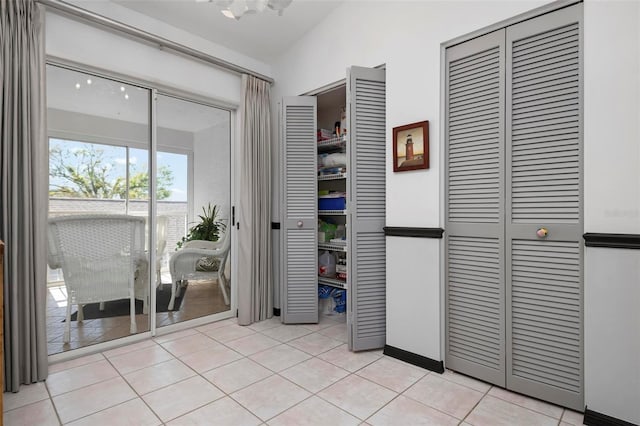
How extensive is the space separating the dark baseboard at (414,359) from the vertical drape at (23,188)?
2.37 m

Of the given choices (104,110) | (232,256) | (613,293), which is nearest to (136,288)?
(232,256)

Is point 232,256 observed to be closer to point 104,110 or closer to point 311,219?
point 311,219

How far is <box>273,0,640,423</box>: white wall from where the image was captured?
5.17 ft

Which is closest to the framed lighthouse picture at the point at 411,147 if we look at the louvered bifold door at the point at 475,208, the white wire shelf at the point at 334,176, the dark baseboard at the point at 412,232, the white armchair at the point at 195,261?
the louvered bifold door at the point at 475,208

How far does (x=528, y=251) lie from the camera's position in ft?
6.34

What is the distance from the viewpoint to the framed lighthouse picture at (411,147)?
2269 millimetres

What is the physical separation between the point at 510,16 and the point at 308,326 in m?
2.86

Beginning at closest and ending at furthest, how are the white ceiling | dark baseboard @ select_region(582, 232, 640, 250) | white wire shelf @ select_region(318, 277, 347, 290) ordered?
dark baseboard @ select_region(582, 232, 640, 250), the white ceiling, white wire shelf @ select_region(318, 277, 347, 290)

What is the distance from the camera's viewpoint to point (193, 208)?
317 cm

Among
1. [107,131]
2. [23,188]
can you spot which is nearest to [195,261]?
[107,131]

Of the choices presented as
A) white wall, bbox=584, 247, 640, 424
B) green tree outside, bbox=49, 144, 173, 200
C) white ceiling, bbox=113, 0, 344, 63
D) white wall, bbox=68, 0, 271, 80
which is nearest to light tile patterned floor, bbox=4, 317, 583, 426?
white wall, bbox=584, 247, 640, 424

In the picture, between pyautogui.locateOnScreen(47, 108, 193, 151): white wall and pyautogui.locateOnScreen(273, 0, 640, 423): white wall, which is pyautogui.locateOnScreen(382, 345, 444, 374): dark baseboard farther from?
pyautogui.locateOnScreen(47, 108, 193, 151): white wall

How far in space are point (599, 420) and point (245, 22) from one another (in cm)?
369

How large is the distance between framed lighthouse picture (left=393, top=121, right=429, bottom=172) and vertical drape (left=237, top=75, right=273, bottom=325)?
4.90 ft
